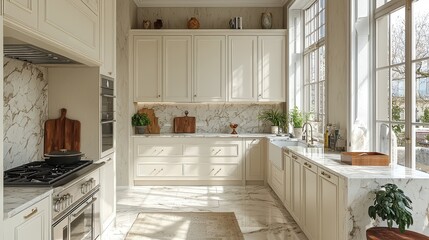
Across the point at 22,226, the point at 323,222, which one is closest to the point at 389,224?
the point at 323,222

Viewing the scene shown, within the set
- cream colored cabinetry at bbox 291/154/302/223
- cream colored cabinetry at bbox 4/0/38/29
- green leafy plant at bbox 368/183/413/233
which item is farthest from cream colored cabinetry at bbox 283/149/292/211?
cream colored cabinetry at bbox 4/0/38/29

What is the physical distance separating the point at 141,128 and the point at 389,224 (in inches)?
177

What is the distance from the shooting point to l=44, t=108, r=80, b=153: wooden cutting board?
3.28 meters

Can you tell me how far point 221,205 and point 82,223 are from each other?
2.34 metres

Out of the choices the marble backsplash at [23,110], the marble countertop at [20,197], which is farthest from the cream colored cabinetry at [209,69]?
the marble countertop at [20,197]

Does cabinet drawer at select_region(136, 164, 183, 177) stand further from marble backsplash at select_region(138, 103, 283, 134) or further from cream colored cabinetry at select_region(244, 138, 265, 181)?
cream colored cabinetry at select_region(244, 138, 265, 181)

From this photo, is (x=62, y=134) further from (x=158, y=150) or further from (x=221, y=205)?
(x=158, y=150)

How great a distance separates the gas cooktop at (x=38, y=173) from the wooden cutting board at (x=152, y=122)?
10.3 feet

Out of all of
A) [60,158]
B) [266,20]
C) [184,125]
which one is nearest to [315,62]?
[266,20]

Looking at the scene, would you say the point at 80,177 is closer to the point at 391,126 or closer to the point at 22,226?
the point at 22,226

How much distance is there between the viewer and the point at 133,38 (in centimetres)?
596

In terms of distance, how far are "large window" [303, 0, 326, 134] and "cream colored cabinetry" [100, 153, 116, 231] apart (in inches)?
105

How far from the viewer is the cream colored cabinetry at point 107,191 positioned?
11.0 feet

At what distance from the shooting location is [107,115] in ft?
11.8
